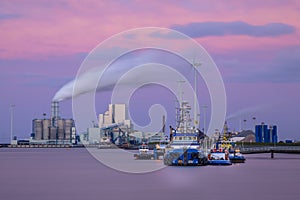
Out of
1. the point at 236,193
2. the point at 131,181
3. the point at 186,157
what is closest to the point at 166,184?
the point at 131,181

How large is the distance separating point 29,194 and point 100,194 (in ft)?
19.3

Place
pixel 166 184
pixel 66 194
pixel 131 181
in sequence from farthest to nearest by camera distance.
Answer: pixel 131 181
pixel 166 184
pixel 66 194

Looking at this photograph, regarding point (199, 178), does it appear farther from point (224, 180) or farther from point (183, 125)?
point (183, 125)

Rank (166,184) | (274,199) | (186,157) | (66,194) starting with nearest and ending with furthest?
(274,199)
(66,194)
(166,184)
(186,157)

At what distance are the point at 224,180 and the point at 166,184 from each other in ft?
27.9

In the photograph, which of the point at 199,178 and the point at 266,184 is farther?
the point at 199,178

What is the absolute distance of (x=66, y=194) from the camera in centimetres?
5084

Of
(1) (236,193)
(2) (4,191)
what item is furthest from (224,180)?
(2) (4,191)

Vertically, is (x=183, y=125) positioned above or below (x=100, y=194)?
above

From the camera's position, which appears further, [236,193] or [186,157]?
[186,157]

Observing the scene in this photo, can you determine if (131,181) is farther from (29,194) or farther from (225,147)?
(225,147)

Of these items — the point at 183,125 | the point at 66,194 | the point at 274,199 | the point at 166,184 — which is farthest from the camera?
the point at 183,125

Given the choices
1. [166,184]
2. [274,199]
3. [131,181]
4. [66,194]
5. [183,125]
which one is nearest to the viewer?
[274,199]

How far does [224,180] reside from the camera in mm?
66688
